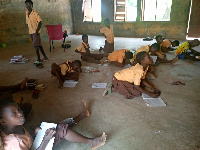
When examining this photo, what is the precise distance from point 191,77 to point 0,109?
3430 mm

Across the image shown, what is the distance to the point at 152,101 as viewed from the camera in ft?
8.77

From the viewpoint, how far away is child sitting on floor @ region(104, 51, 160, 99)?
2.68 metres

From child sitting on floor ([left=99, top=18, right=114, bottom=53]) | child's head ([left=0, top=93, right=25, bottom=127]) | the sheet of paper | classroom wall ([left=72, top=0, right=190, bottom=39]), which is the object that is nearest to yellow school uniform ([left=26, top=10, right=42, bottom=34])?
child sitting on floor ([left=99, top=18, right=114, bottom=53])

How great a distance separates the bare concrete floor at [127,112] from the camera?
6.32 feet

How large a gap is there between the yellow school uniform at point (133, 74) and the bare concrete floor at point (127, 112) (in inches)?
12.0

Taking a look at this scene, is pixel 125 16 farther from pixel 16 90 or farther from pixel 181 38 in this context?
pixel 16 90

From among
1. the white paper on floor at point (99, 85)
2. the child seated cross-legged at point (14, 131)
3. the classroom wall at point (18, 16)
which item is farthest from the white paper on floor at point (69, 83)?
the classroom wall at point (18, 16)

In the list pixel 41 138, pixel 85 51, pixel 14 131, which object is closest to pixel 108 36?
pixel 85 51

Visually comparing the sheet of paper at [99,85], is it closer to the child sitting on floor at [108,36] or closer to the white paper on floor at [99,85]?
the white paper on floor at [99,85]

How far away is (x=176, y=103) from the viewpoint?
2641 mm

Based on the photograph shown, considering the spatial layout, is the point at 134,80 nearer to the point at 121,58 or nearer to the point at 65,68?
the point at 65,68

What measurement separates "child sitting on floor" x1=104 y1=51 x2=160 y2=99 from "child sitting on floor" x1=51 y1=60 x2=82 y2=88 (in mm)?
842

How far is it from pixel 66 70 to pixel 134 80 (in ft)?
4.54

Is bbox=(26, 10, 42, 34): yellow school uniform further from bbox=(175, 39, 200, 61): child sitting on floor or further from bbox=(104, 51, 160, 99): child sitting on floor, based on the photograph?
bbox=(175, 39, 200, 61): child sitting on floor
